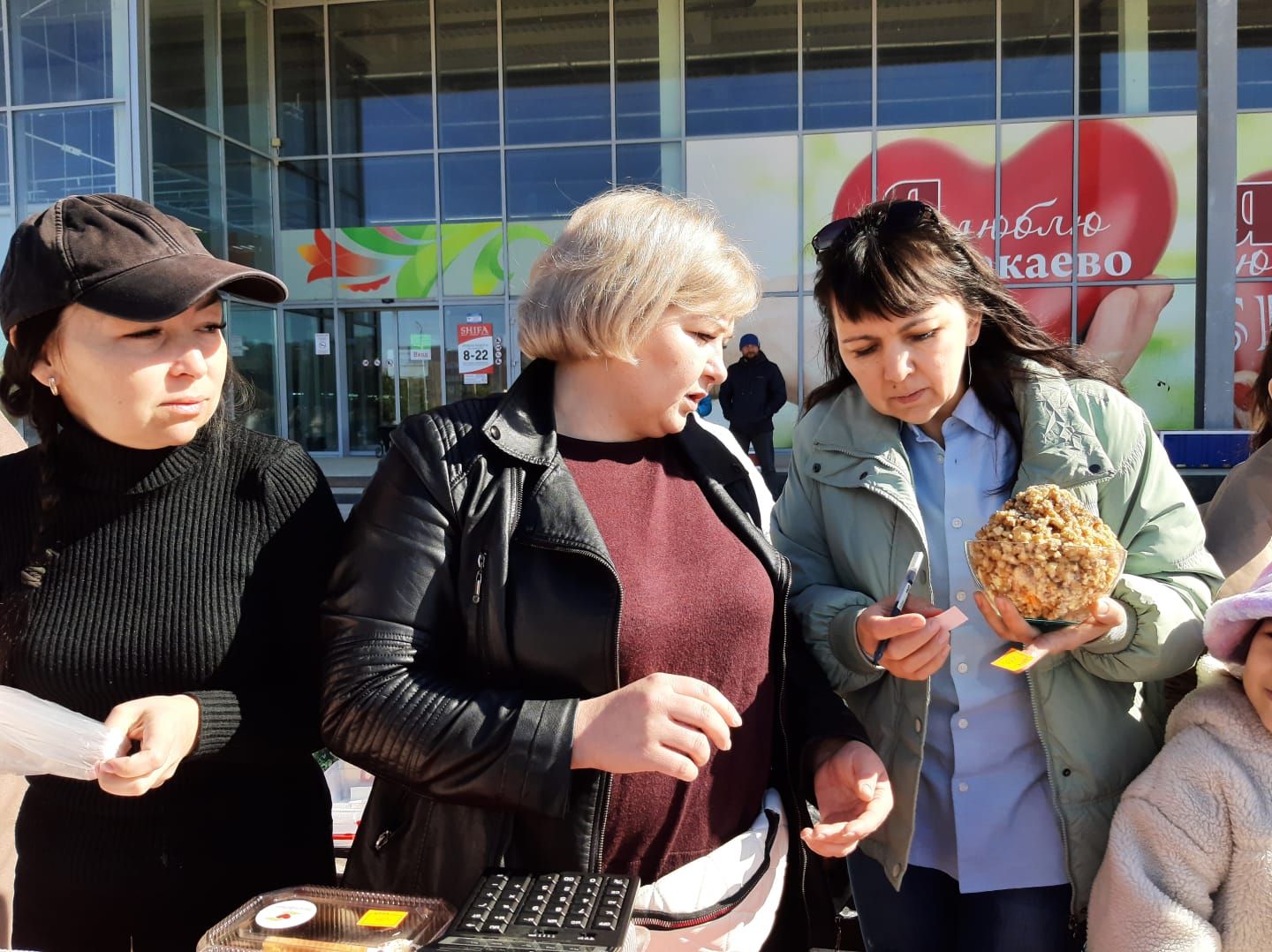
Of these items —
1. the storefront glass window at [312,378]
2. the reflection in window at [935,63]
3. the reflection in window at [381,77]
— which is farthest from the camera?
the storefront glass window at [312,378]

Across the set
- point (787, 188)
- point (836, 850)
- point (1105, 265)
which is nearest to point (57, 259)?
point (836, 850)

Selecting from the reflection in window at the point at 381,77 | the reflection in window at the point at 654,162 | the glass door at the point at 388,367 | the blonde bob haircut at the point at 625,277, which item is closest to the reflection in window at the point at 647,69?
the reflection in window at the point at 654,162

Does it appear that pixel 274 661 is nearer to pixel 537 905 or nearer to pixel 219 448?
pixel 219 448

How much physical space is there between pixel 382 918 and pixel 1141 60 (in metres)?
15.6

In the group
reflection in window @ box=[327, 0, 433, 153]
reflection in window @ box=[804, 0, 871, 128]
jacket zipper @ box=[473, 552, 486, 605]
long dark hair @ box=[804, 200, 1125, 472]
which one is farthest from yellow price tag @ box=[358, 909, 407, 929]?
reflection in window @ box=[327, 0, 433, 153]

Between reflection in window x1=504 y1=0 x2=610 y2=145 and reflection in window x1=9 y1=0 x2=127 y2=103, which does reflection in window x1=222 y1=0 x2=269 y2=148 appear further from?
reflection in window x1=504 y1=0 x2=610 y2=145

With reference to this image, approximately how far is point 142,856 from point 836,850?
3.69ft

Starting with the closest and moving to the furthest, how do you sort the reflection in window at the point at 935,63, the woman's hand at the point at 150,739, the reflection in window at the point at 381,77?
the woman's hand at the point at 150,739
the reflection in window at the point at 935,63
the reflection in window at the point at 381,77

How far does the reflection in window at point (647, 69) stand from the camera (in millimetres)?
→ 14219

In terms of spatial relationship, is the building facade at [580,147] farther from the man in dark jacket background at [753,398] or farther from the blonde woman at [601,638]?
the blonde woman at [601,638]

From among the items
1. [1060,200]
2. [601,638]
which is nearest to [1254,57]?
[1060,200]

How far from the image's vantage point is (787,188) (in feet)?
45.7

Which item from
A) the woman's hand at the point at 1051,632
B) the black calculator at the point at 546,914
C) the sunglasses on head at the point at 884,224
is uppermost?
the sunglasses on head at the point at 884,224

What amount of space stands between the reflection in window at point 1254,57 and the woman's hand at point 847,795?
14.8m
